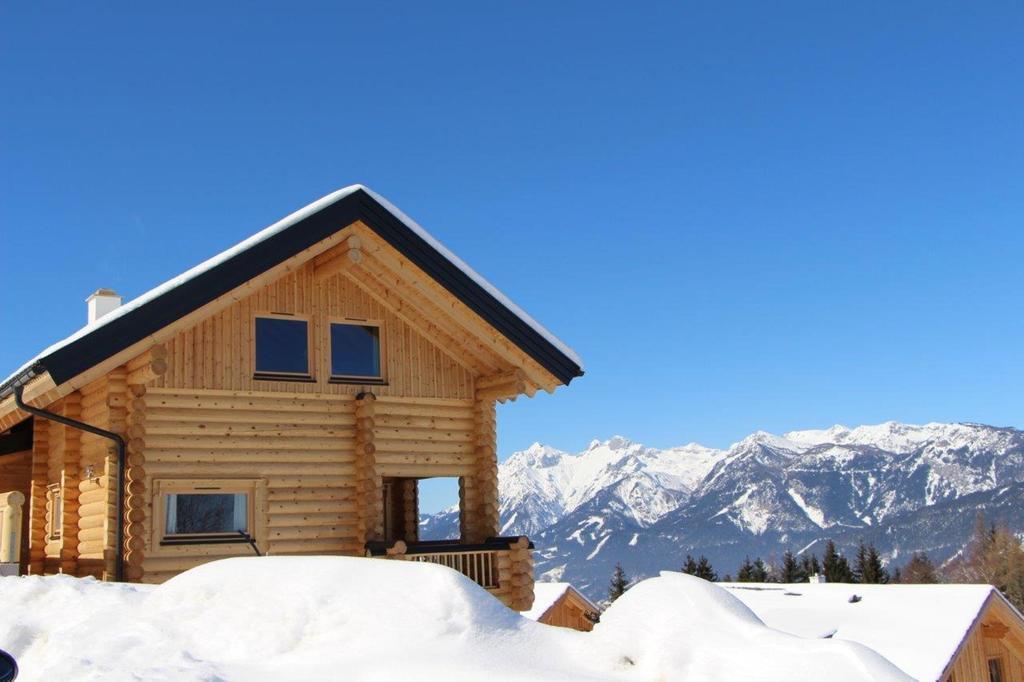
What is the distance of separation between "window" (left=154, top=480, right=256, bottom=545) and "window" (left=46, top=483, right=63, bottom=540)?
309cm

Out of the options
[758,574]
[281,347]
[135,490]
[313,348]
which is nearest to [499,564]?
[313,348]

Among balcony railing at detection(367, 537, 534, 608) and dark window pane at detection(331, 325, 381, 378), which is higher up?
dark window pane at detection(331, 325, 381, 378)

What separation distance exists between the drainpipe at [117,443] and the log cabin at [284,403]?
27 mm

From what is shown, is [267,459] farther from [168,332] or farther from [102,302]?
[102,302]

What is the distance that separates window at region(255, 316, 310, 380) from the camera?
16.5m

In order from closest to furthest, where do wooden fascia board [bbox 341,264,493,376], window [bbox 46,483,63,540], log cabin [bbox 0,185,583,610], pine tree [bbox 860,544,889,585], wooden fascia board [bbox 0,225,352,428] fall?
wooden fascia board [bbox 0,225,352,428], log cabin [bbox 0,185,583,610], wooden fascia board [bbox 341,264,493,376], window [bbox 46,483,63,540], pine tree [bbox 860,544,889,585]

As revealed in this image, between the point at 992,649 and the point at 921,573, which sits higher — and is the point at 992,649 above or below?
above

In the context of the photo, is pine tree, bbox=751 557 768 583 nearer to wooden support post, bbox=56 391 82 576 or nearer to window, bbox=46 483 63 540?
window, bbox=46 483 63 540

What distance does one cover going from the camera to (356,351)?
17406 mm

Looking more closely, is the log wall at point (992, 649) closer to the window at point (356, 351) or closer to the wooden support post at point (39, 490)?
the window at point (356, 351)

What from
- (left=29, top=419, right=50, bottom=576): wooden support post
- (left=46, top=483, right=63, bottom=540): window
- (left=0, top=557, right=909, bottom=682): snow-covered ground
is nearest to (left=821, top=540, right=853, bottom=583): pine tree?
(left=29, top=419, right=50, bottom=576): wooden support post

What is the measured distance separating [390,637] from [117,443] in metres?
8.75

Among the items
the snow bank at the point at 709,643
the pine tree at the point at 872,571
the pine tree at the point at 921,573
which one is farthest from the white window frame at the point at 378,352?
the pine tree at the point at 921,573

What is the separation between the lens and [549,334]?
1777 centimetres
